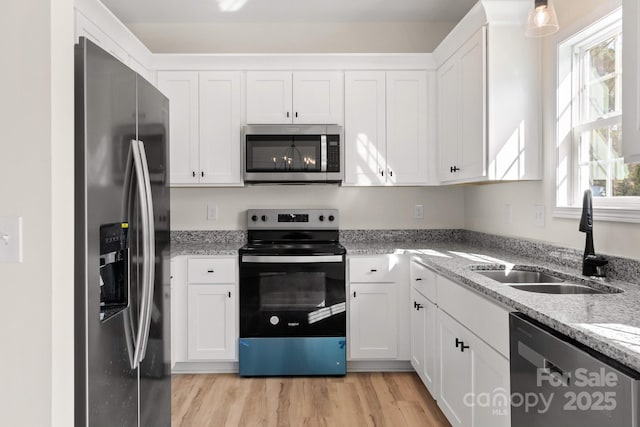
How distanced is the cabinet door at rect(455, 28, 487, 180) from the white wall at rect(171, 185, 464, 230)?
2.67 ft

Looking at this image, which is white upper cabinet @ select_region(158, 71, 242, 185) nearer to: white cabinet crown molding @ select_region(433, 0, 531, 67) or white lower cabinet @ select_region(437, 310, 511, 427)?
white cabinet crown molding @ select_region(433, 0, 531, 67)

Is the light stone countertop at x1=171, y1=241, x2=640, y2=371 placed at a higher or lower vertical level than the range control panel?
lower

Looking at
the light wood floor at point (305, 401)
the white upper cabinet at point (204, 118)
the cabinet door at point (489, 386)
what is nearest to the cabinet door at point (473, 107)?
the cabinet door at point (489, 386)

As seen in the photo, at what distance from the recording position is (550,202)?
239cm

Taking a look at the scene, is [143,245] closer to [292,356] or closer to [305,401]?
[305,401]

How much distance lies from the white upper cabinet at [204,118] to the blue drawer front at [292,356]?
1333mm

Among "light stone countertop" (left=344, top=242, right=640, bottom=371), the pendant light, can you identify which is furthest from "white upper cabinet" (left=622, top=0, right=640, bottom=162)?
"light stone countertop" (left=344, top=242, right=640, bottom=371)

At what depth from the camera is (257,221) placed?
3549mm

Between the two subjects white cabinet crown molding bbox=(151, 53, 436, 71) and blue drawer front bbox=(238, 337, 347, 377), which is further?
white cabinet crown molding bbox=(151, 53, 436, 71)

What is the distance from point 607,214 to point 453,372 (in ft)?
3.38

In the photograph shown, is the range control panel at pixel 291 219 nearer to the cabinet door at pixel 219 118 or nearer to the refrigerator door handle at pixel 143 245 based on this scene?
the cabinet door at pixel 219 118

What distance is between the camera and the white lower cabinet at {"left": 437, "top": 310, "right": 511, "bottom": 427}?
1573mm
